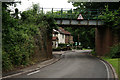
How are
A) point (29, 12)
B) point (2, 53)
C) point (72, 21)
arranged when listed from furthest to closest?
point (72, 21) → point (29, 12) → point (2, 53)

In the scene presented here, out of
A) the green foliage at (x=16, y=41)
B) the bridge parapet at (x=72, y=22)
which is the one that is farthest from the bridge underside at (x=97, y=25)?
the green foliage at (x=16, y=41)

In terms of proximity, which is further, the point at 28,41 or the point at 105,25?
the point at 105,25

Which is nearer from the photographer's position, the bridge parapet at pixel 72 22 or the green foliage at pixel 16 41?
the green foliage at pixel 16 41

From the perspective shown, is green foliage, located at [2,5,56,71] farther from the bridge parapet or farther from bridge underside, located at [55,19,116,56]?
bridge underside, located at [55,19,116,56]

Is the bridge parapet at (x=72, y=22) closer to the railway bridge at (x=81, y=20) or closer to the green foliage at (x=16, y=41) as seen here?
the railway bridge at (x=81, y=20)

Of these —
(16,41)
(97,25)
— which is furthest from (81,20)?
(16,41)

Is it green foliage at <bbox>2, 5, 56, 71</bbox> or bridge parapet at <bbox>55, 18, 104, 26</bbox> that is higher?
bridge parapet at <bbox>55, 18, 104, 26</bbox>

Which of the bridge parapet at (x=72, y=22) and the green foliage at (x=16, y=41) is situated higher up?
the bridge parapet at (x=72, y=22)

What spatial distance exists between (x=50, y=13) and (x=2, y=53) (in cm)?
1504

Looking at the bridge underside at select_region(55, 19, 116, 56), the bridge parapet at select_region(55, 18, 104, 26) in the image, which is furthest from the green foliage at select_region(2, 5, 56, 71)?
the bridge underside at select_region(55, 19, 116, 56)

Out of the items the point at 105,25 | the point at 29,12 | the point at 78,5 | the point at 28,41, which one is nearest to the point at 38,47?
the point at 28,41

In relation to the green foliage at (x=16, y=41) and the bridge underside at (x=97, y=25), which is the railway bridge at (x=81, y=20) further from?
the green foliage at (x=16, y=41)

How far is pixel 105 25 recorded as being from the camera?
2938 cm

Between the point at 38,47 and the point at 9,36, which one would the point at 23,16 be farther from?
the point at 9,36
